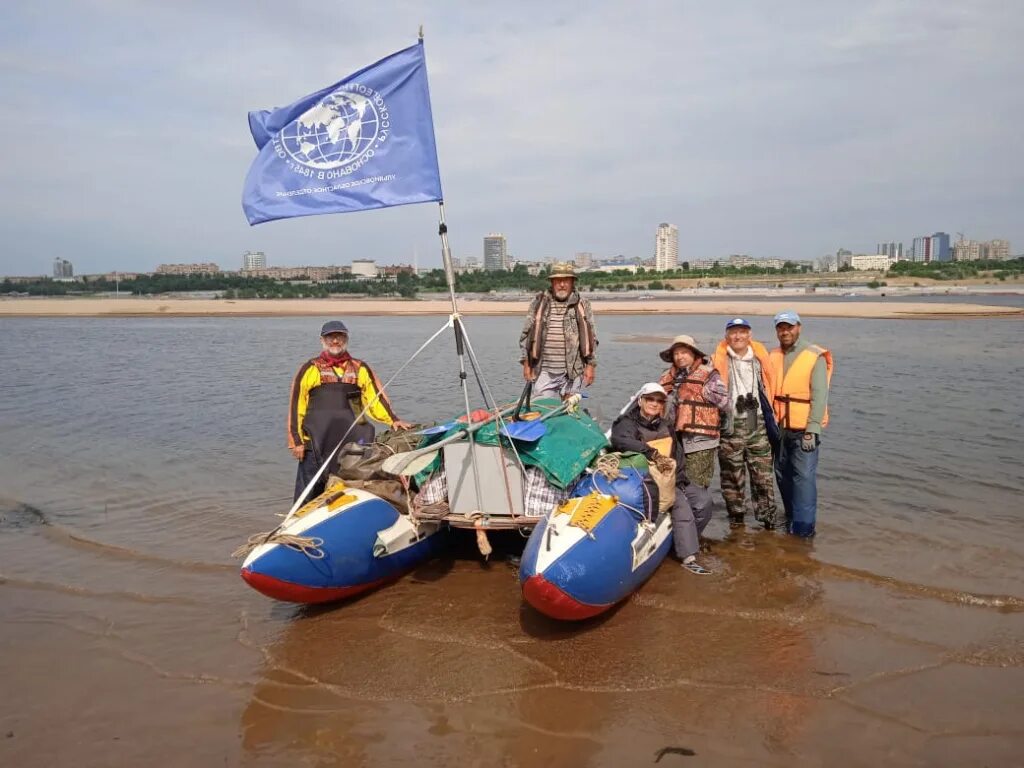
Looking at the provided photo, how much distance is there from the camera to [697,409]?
6480mm

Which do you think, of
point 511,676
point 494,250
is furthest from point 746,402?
point 494,250

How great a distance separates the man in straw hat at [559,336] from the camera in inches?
279

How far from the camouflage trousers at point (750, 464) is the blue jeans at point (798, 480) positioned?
15 centimetres

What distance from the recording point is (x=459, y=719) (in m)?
4.07

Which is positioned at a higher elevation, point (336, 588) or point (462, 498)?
point (462, 498)

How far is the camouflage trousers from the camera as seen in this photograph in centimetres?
673

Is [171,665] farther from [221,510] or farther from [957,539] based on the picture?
[957,539]

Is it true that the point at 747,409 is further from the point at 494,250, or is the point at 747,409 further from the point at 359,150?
the point at 494,250

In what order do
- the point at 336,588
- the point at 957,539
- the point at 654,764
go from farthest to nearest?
1. the point at 957,539
2. the point at 336,588
3. the point at 654,764

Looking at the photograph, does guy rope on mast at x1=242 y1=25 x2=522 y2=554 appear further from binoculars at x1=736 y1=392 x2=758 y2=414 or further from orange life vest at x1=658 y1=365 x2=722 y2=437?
binoculars at x1=736 y1=392 x2=758 y2=414

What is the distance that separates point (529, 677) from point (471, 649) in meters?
0.53

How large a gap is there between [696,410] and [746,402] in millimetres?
529

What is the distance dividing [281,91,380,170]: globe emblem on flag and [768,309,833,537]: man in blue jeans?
3.78m

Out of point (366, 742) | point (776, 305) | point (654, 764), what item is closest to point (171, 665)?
point (366, 742)
